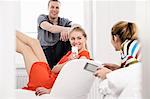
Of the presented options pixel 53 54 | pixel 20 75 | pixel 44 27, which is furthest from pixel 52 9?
pixel 20 75

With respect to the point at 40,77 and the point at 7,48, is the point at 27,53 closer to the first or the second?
the point at 40,77

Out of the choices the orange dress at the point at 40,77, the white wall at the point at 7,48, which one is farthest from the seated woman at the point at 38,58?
the white wall at the point at 7,48

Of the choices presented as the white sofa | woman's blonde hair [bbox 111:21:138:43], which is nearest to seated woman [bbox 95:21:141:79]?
woman's blonde hair [bbox 111:21:138:43]

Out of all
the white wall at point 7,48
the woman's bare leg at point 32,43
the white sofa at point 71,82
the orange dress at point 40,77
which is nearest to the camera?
the white wall at point 7,48

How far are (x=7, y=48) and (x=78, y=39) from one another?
185 cm

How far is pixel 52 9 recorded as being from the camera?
269cm

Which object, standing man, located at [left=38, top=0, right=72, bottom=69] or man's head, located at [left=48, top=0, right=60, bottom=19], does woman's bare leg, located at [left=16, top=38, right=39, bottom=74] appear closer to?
standing man, located at [left=38, top=0, right=72, bottom=69]

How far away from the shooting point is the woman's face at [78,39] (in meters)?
2.21

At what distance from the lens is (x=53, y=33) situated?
8.98 ft

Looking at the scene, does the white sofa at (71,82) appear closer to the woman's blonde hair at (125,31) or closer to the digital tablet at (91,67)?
the digital tablet at (91,67)

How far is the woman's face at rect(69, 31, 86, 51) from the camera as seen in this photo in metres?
2.21

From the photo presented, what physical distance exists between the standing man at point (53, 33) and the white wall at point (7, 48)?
2.24m

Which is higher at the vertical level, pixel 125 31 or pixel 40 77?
pixel 125 31

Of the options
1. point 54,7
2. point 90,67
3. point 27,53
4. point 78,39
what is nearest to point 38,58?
point 27,53
